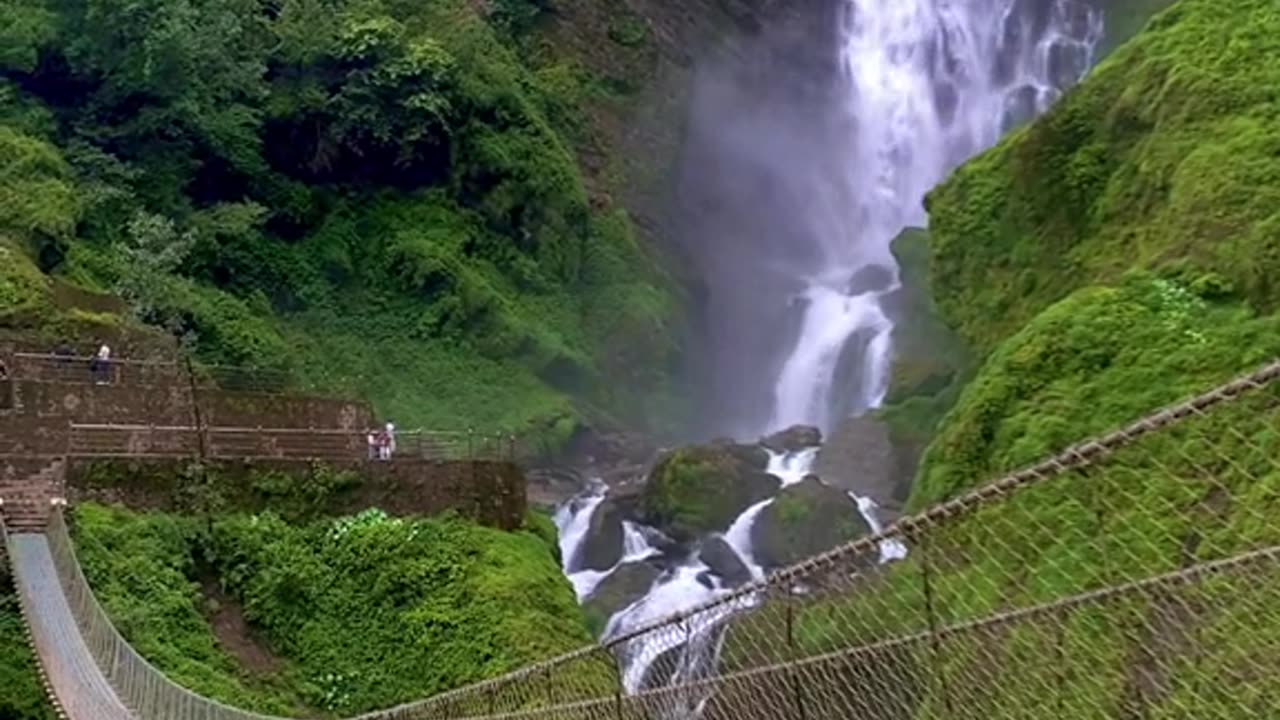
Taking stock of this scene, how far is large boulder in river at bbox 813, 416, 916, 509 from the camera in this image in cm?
1780

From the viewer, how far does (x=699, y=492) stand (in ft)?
57.1

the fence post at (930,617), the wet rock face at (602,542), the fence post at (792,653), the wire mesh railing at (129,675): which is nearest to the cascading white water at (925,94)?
the wet rock face at (602,542)

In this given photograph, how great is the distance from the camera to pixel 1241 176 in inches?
412

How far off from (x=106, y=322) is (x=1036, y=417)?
9.32 metres

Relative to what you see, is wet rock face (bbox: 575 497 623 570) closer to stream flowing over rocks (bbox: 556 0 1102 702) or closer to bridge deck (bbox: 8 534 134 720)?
stream flowing over rocks (bbox: 556 0 1102 702)

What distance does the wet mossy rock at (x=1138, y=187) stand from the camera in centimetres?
1032

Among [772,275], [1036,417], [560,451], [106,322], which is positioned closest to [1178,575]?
[1036,417]

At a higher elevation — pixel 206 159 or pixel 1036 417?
pixel 206 159

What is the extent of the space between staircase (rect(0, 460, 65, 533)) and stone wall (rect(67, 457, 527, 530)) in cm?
15

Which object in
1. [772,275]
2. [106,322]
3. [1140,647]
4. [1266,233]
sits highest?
[772,275]

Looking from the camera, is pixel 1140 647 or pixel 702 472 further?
pixel 702 472

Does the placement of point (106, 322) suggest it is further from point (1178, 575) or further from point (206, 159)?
point (1178, 575)

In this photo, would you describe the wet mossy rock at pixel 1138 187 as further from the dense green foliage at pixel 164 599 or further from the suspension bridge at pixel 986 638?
the dense green foliage at pixel 164 599

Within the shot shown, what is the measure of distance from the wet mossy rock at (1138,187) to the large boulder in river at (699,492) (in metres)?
4.47
